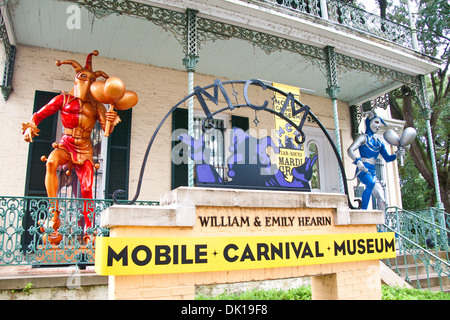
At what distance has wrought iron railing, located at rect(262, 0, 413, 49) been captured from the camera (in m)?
8.39

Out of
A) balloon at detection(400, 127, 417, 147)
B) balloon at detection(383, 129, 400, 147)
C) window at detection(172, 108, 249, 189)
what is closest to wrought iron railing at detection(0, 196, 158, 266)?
→ window at detection(172, 108, 249, 189)

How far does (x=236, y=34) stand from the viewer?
7.26 m

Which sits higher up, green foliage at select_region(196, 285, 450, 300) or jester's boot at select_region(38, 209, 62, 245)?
jester's boot at select_region(38, 209, 62, 245)

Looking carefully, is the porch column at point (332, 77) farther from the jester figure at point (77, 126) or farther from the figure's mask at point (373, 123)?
the jester figure at point (77, 126)

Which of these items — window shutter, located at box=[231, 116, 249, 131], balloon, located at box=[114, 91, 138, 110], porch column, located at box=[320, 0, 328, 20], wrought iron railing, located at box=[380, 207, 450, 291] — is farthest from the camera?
window shutter, located at box=[231, 116, 249, 131]

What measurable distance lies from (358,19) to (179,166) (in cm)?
559

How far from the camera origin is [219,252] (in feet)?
11.4

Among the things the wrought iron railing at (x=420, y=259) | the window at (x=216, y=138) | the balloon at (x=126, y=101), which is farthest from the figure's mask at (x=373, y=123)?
the balloon at (x=126, y=101)

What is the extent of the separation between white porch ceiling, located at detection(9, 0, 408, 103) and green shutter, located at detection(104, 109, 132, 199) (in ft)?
4.92

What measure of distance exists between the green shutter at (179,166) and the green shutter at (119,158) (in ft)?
3.51

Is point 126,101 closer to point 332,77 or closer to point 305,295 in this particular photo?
point 305,295

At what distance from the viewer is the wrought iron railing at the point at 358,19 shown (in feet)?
A: 27.5

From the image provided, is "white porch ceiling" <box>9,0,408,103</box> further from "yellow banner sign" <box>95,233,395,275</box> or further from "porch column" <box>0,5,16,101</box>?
"yellow banner sign" <box>95,233,395,275</box>

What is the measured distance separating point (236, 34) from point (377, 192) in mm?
4725
